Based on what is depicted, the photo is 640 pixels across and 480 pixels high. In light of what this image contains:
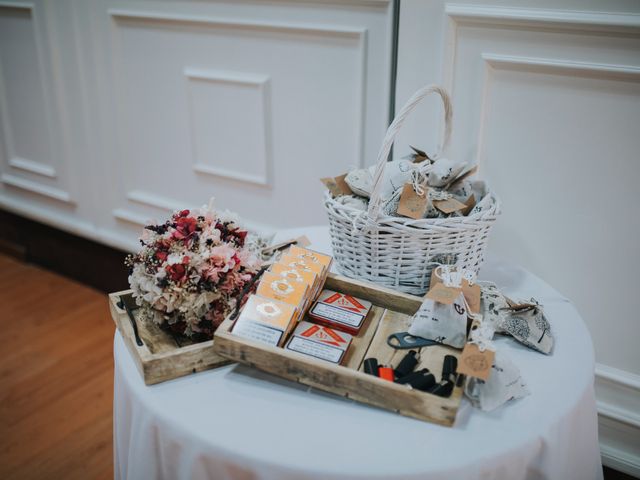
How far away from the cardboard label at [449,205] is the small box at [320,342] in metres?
0.27

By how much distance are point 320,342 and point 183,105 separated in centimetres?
126

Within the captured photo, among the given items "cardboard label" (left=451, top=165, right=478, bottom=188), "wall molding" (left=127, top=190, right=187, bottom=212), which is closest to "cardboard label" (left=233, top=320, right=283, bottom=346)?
"cardboard label" (left=451, top=165, right=478, bottom=188)

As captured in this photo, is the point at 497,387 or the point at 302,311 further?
the point at 302,311

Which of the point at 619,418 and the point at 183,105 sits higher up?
the point at 183,105

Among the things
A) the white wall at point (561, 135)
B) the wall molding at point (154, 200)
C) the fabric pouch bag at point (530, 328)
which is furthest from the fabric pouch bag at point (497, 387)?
the wall molding at point (154, 200)

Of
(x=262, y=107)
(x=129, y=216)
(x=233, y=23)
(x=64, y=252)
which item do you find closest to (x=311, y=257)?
(x=262, y=107)

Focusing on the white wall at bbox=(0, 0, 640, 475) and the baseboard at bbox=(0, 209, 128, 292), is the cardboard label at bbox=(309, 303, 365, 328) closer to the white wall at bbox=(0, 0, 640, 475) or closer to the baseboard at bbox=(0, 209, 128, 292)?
the white wall at bbox=(0, 0, 640, 475)

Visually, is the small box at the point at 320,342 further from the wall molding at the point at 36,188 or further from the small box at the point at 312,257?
the wall molding at the point at 36,188

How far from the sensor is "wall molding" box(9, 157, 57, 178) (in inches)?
92.7

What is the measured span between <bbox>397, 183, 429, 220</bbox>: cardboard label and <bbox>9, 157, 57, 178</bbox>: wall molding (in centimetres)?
182

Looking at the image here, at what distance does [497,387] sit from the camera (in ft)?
2.62

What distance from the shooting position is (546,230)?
1.32m

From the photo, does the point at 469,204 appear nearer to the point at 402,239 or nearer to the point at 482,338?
the point at 402,239

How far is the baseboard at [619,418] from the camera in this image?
4.40 feet
